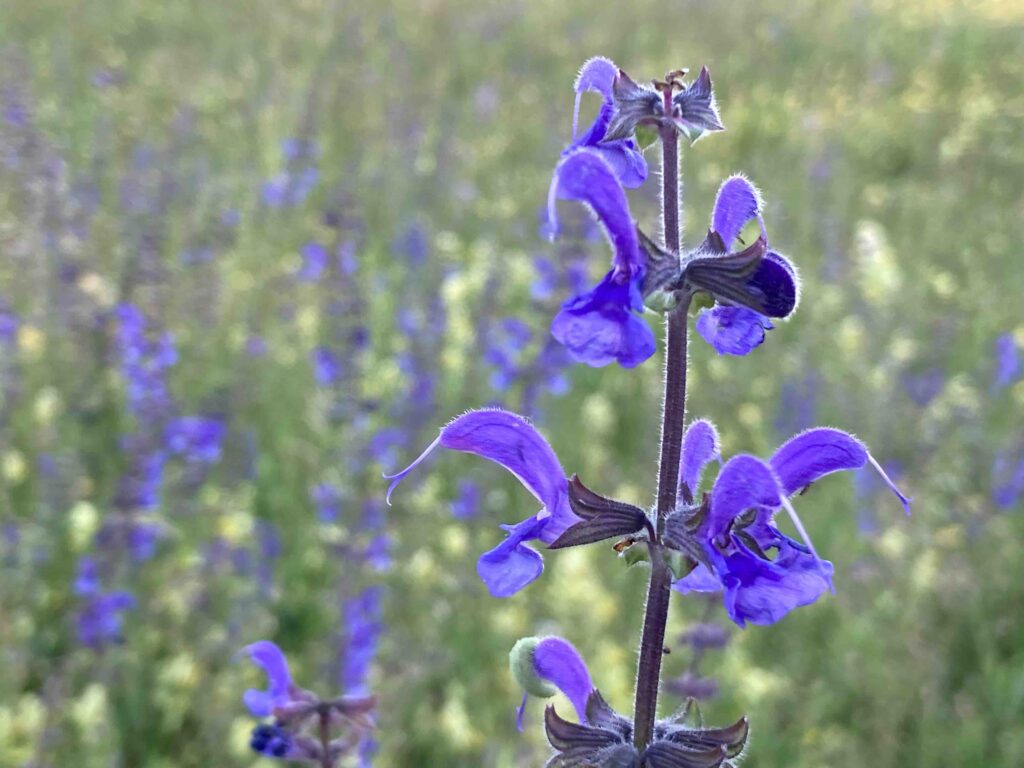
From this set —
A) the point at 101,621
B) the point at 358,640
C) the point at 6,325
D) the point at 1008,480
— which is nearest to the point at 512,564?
the point at 358,640

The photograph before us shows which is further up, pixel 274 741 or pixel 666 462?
pixel 666 462

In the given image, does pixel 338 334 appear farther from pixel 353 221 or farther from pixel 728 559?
pixel 728 559

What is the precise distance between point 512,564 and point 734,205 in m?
0.51

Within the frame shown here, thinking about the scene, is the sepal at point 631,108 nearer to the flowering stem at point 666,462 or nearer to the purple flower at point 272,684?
the flowering stem at point 666,462

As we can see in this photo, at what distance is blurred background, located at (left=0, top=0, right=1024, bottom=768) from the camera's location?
10.0ft

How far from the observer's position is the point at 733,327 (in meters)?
1.07

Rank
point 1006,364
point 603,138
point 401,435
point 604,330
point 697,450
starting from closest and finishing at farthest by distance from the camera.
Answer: point 604,330 → point 603,138 → point 697,450 → point 401,435 → point 1006,364

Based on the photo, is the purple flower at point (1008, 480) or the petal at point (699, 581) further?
the purple flower at point (1008, 480)

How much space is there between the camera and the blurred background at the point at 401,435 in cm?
306

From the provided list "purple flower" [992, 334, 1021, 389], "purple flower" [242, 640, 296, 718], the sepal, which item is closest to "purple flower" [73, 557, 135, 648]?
"purple flower" [242, 640, 296, 718]

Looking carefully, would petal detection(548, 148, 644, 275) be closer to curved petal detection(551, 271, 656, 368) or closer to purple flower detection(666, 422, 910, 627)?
curved petal detection(551, 271, 656, 368)

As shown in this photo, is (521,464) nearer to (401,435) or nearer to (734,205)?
(734,205)

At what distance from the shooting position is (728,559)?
1.01m

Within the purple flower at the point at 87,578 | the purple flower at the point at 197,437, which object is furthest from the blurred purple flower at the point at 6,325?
the purple flower at the point at 87,578
